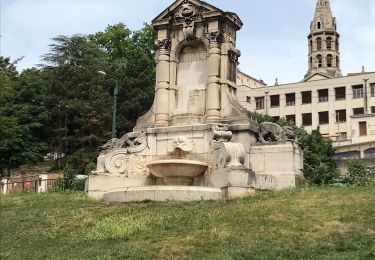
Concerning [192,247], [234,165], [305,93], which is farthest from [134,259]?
[305,93]

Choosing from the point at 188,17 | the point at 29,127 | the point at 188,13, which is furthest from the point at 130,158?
the point at 29,127

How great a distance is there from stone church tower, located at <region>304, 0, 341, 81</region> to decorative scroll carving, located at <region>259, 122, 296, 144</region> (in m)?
85.8

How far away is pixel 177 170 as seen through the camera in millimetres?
20297

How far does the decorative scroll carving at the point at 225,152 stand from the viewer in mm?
19500

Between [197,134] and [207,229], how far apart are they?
8777 mm

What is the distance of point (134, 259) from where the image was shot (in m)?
11.5

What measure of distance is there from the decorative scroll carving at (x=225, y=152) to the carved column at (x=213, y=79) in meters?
1.27

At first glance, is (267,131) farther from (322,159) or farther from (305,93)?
(305,93)

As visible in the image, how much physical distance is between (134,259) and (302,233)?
11.3ft

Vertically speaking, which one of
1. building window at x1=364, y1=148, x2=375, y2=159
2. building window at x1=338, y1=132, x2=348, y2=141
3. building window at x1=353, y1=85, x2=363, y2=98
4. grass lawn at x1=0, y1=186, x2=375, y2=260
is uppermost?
building window at x1=353, y1=85, x2=363, y2=98

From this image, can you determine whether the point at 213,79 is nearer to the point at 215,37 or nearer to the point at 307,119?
the point at 215,37

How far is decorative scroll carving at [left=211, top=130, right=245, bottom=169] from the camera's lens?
64.0 ft

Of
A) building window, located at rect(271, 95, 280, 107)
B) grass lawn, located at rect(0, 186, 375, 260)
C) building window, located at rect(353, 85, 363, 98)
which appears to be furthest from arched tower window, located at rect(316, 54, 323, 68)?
grass lawn, located at rect(0, 186, 375, 260)

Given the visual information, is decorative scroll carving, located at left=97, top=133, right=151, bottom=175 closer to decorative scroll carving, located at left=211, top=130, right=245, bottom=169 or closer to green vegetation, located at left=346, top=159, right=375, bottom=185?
decorative scroll carving, located at left=211, top=130, right=245, bottom=169
